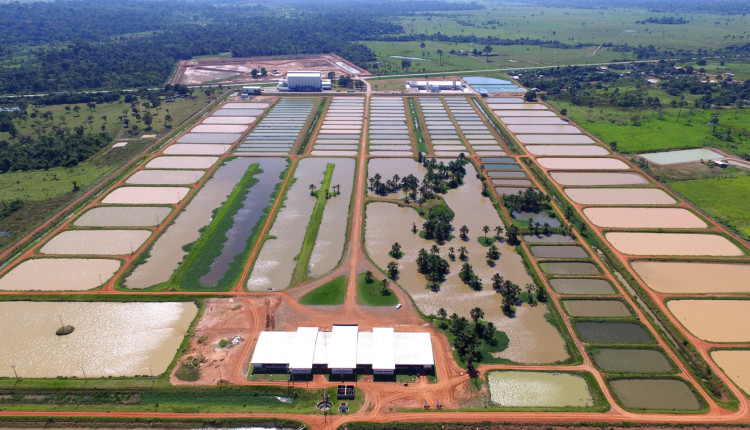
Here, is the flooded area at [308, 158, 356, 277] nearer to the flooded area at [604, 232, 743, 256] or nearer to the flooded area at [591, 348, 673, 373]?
the flooded area at [591, 348, 673, 373]

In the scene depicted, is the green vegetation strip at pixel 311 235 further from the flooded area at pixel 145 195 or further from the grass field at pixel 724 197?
the grass field at pixel 724 197

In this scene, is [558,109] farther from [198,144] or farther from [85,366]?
[85,366]

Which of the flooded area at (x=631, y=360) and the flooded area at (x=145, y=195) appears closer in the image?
the flooded area at (x=631, y=360)

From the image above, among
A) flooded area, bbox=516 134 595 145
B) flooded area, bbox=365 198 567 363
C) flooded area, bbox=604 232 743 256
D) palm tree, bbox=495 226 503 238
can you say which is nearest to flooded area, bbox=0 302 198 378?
flooded area, bbox=365 198 567 363

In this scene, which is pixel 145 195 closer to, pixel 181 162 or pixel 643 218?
pixel 181 162

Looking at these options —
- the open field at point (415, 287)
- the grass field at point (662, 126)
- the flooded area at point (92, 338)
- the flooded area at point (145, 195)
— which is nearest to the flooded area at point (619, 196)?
the open field at point (415, 287)

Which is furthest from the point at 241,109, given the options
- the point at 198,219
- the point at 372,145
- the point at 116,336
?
the point at 116,336
